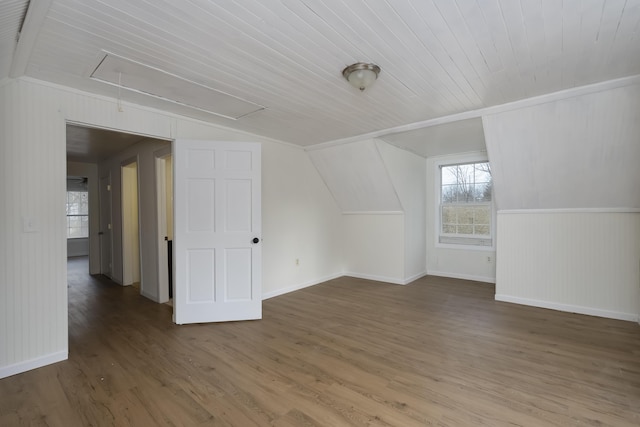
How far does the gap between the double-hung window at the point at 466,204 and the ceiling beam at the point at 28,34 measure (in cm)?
564

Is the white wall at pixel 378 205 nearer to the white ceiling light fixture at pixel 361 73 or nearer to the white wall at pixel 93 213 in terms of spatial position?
the white ceiling light fixture at pixel 361 73

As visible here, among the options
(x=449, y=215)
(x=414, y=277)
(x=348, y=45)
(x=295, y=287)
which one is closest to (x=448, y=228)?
(x=449, y=215)

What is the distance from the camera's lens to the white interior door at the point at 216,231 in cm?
344

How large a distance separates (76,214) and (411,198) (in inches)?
377

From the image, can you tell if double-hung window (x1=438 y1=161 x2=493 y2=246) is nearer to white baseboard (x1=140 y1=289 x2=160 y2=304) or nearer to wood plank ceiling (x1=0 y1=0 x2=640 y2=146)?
wood plank ceiling (x1=0 y1=0 x2=640 y2=146)

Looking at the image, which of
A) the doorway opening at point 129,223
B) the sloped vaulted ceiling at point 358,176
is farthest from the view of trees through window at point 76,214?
the sloped vaulted ceiling at point 358,176

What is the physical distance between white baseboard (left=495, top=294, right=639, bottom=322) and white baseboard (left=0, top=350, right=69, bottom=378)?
4.96 m

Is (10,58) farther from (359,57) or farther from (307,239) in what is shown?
(307,239)

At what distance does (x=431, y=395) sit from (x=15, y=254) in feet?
10.9

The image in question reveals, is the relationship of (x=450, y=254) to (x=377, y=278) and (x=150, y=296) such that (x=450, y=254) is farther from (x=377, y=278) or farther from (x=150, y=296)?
(x=150, y=296)

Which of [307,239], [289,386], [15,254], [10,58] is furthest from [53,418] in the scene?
[307,239]

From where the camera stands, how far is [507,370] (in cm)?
242

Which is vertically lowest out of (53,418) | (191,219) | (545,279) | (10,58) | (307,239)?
(53,418)

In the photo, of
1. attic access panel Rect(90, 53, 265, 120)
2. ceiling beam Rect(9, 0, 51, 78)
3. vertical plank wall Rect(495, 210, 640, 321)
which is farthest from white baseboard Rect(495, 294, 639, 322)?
ceiling beam Rect(9, 0, 51, 78)
